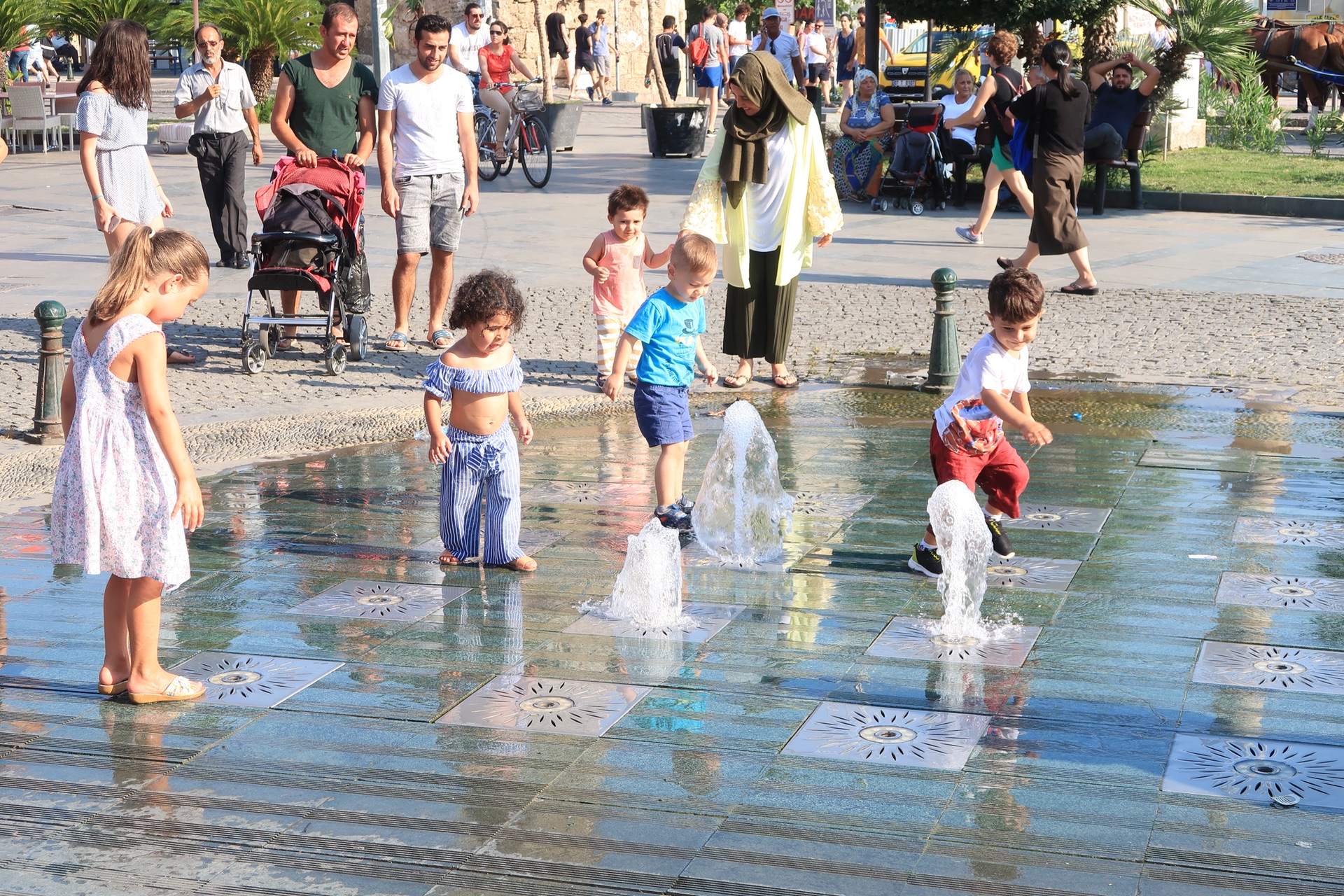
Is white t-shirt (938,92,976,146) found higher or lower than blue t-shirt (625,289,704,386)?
higher

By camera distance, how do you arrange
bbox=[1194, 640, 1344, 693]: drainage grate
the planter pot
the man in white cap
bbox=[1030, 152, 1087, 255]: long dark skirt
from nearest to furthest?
bbox=[1194, 640, 1344, 693]: drainage grate → bbox=[1030, 152, 1087, 255]: long dark skirt → the man in white cap → the planter pot

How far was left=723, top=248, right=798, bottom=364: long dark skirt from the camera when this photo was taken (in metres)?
8.93

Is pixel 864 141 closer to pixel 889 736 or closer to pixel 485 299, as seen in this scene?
pixel 485 299

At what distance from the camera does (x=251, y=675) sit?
15.6 ft

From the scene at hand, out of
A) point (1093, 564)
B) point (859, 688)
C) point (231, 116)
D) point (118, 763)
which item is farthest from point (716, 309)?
point (118, 763)

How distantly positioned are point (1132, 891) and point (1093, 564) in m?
2.59

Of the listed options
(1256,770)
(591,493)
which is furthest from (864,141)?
(1256,770)

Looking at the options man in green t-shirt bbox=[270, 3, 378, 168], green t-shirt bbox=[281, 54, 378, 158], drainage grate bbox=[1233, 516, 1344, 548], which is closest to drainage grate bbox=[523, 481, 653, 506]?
drainage grate bbox=[1233, 516, 1344, 548]

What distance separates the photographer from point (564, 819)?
12.2 feet

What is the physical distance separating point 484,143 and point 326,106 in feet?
33.6

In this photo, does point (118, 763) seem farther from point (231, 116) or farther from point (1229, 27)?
point (1229, 27)

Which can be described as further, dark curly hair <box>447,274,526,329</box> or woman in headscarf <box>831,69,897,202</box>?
woman in headscarf <box>831,69,897,202</box>

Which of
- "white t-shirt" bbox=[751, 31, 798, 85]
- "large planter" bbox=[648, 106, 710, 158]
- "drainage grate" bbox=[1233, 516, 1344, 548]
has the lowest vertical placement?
"drainage grate" bbox=[1233, 516, 1344, 548]

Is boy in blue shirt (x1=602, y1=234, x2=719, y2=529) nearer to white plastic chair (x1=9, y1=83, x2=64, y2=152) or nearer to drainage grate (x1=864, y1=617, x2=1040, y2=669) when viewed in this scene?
drainage grate (x1=864, y1=617, x2=1040, y2=669)
